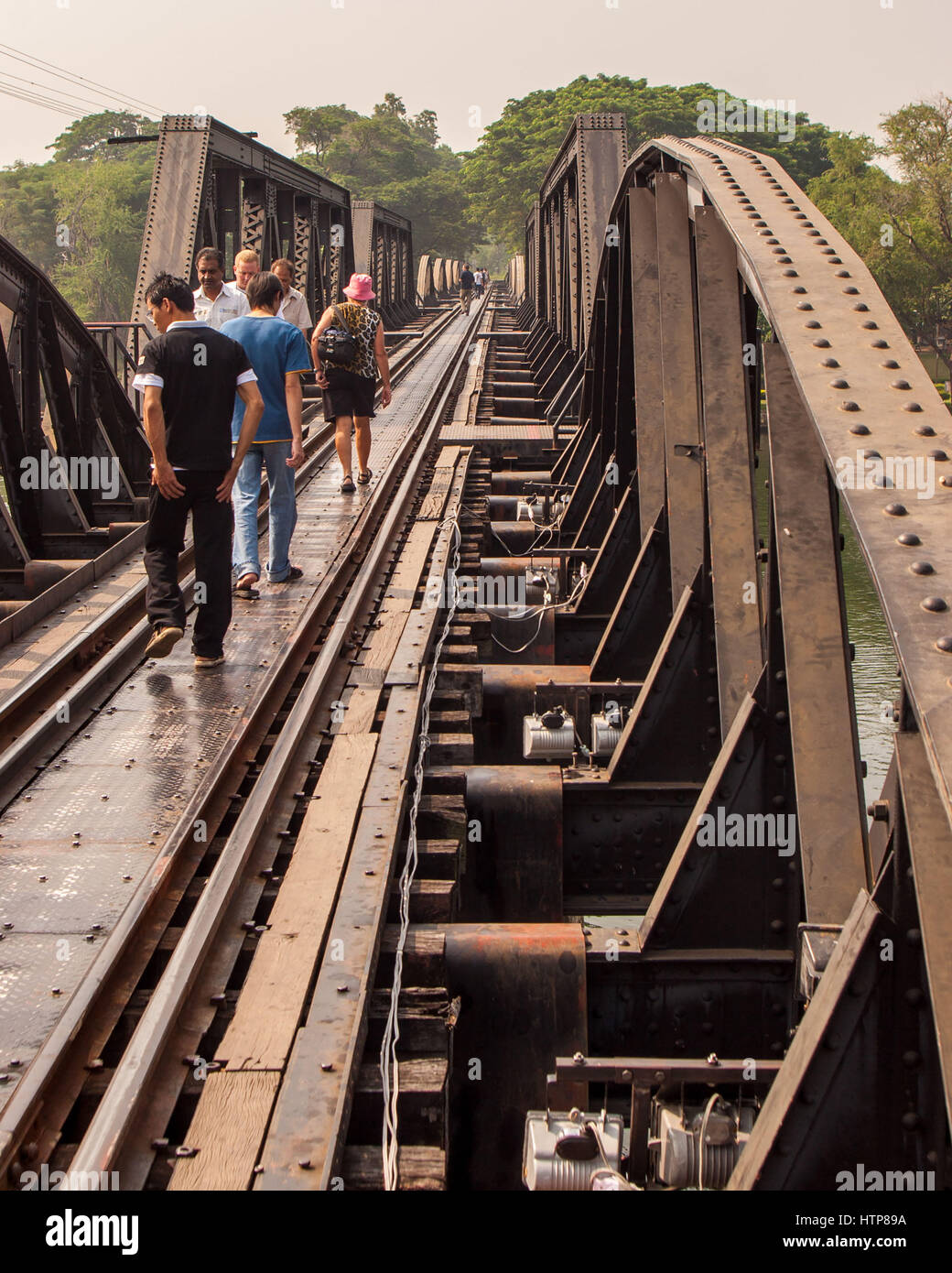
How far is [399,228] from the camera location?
146ft

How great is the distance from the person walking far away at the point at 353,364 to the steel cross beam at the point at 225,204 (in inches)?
145

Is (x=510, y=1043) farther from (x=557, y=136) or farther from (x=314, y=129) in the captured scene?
(x=314, y=129)

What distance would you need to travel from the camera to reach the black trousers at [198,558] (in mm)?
6656

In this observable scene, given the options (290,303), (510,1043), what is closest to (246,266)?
(290,303)

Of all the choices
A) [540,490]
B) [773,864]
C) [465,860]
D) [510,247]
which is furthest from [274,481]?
[510,247]

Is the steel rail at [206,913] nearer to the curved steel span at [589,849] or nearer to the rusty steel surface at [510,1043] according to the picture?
the curved steel span at [589,849]

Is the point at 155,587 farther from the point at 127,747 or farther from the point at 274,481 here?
the point at 274,481

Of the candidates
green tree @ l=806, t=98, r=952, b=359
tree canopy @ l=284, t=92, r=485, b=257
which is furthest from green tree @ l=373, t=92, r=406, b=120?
Answer: green tree @ l=806, t=98, r=952, b=359

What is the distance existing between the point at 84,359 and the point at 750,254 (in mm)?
6843

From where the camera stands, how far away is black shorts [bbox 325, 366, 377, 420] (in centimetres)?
1110

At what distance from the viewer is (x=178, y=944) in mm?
4133

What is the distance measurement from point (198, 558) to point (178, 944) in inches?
117

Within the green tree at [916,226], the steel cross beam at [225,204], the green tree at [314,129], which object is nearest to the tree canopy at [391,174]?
the green tree at [314,129]
